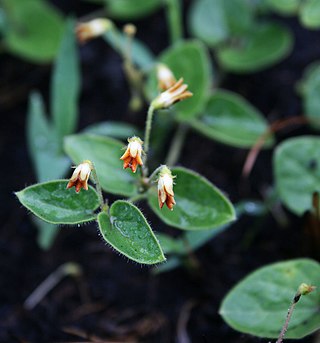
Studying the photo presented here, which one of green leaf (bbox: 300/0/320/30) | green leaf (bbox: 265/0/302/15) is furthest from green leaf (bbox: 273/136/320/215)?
green leaf (bbox: 265/0/302/15)

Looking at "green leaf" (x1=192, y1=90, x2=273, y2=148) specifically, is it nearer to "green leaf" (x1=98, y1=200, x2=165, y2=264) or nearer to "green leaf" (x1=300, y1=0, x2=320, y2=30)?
"green leaf" (x1=300, y1=0, x2=320, y2=30)

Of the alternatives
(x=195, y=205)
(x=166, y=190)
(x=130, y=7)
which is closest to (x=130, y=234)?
(x=166, y=190)

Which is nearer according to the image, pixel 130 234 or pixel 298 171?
pixel 130 234

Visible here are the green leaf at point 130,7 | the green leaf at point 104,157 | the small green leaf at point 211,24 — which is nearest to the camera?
the green leaf at point 104,157

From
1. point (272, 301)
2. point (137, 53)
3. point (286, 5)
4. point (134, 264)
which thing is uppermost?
point (286, 5)

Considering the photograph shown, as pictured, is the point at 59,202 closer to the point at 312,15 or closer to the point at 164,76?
the point at 164,76

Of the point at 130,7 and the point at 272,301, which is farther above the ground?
the point at 130,7

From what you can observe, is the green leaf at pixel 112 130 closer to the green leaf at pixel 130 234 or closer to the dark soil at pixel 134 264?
the dark soil at pixel 134 264

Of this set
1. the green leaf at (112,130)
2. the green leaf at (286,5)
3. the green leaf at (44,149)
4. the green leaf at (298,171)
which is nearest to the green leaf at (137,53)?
the green leaf at (112,130)
